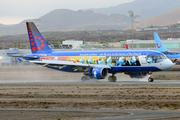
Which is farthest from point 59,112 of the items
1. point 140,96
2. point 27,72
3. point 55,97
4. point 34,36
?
point 27,72

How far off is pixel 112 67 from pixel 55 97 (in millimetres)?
15569

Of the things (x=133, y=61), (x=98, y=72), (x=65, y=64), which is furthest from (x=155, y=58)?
(x=65, y=64)

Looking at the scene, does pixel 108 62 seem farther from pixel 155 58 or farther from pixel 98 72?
pixel 155 58

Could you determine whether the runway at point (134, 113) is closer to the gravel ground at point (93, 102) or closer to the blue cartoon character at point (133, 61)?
the gravel ground at point (93, 102)

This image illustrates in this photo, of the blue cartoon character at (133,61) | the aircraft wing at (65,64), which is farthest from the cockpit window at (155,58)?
the aircraft wing at (65,64)

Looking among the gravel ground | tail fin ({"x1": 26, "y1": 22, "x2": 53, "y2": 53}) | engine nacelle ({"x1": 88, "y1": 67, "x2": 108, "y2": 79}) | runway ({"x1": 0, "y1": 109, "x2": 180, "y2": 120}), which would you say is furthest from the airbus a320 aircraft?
runway ({"x1": 0, "y1": 109, "x2": 180, "y2": 120})

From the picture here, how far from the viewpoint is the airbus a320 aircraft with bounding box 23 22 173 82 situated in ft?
121

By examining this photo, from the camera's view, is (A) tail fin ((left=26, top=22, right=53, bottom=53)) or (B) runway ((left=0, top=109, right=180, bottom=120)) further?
(A) tail fin ((left=26, top=22, right=53, bottom=53))

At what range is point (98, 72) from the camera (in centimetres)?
3684

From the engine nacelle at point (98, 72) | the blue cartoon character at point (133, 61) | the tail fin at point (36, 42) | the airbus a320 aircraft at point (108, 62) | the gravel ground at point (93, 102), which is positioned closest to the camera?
the gravel ground at point (93, 102)

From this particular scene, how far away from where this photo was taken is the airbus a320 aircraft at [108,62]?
37.0 meters

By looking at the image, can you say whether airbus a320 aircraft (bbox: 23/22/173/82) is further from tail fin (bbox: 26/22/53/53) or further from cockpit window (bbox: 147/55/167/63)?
tail fin (bbox: 26/22/53/53)

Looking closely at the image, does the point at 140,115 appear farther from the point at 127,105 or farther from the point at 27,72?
the point at 27,72

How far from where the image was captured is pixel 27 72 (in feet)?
165
